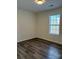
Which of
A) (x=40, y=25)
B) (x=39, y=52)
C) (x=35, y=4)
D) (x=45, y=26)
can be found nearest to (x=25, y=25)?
(x=40, y=25)

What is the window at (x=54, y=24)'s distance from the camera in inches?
202

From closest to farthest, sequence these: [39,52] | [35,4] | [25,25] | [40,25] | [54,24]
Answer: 1. [39,52]
2. [35,4]
3. [54,24]
4. [25,25]
5. [40,25]

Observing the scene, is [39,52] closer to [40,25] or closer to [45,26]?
[45,26]

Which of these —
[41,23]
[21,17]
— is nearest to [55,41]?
[41,23]

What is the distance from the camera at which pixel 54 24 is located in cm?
536

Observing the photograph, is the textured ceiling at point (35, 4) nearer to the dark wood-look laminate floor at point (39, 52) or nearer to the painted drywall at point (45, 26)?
the painted drywall at point (45, 26)

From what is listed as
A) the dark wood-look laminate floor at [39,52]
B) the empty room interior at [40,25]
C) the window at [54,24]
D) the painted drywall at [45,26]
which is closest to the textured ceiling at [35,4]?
the empty room interior at [40,25]

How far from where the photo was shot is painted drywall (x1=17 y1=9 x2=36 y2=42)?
512 cm

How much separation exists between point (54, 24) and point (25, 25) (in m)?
2.17

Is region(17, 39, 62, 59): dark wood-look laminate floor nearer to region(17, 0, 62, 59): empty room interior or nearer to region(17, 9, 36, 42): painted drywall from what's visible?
region(17, 0, 62, 59): empty room interior

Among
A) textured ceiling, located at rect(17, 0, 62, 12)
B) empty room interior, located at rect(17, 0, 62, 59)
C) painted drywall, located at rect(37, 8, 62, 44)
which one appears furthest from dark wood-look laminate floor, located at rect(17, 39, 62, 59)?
textured ceiling, located at rect(17, 0, 62, 12)

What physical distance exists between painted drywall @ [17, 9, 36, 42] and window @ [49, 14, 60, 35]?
161 cm

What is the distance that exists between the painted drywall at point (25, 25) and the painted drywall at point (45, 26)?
0.45m
